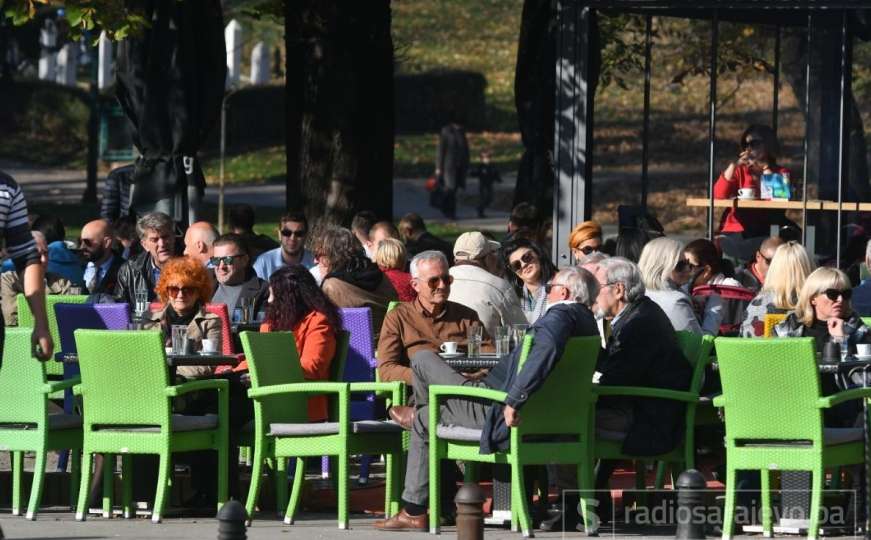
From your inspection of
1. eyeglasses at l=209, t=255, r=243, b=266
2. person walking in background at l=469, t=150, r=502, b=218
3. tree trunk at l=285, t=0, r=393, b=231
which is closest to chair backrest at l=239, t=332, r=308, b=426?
eyeglasses at l=209, t=255, r=243, b=266

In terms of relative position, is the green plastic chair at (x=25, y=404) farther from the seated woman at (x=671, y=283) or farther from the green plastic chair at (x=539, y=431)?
the seated woman at (x=671, y=283)

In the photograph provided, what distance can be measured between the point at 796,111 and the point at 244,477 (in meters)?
8.91

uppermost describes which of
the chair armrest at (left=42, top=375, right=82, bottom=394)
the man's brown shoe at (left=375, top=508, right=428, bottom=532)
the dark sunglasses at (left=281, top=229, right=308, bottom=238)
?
the dark sunglasses at (left=281, top=229, right=308, bottom=238)

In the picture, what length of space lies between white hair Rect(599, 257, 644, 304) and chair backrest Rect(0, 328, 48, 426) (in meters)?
2.91

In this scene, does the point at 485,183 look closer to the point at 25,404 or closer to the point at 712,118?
the point at 712,118

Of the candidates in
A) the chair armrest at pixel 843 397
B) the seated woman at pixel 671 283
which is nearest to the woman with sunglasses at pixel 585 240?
the seated woman at pixel 671 283

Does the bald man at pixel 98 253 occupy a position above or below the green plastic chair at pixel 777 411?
above

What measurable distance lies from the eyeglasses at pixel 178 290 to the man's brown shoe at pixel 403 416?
1556 mm

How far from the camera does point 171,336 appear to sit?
11.1 meters

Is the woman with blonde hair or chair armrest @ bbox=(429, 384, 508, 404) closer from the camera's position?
chair armrest @ bbox=(429, 384, 508, 404)

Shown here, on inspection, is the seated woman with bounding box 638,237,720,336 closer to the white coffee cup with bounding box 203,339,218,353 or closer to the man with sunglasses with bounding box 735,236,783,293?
the man with sunglasses with bounding box 735,236,783,293

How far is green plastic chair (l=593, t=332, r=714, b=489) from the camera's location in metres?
10.1

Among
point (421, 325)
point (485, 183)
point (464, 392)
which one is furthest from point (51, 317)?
point (485, 183)

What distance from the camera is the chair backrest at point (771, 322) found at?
1116 cm
